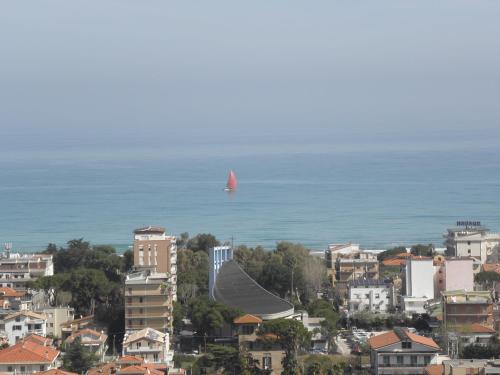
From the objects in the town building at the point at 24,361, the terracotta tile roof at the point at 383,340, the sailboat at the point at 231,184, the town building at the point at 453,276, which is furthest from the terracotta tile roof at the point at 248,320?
the sailboat at the point at 231,184

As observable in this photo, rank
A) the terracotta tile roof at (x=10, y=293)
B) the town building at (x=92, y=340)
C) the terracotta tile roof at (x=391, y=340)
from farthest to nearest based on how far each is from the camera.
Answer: the terracotta tile roof at (x=10, y=293)
the town building at (x=92, y=340)
the terracotta tile roof at (x=391, y=340)

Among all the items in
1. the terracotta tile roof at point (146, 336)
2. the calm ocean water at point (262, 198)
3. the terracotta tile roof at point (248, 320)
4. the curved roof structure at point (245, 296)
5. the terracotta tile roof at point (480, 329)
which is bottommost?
the terracotta tile roof at point (146, 336)

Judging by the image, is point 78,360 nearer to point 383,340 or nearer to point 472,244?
point 383,340

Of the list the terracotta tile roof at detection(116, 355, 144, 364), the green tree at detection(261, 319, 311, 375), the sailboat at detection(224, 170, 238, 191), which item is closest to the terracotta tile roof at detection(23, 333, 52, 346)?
the terracotta tile roof at detection(116, 355, 144, 364)

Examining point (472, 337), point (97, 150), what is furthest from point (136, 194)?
point (472, 337)

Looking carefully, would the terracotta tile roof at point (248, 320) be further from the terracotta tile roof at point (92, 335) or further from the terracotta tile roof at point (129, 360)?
the terracotta tile roof at point (129, 360)

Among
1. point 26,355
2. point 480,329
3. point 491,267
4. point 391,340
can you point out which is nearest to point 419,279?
point 491,267

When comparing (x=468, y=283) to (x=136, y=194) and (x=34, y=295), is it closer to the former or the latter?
(x=34, y=295)
